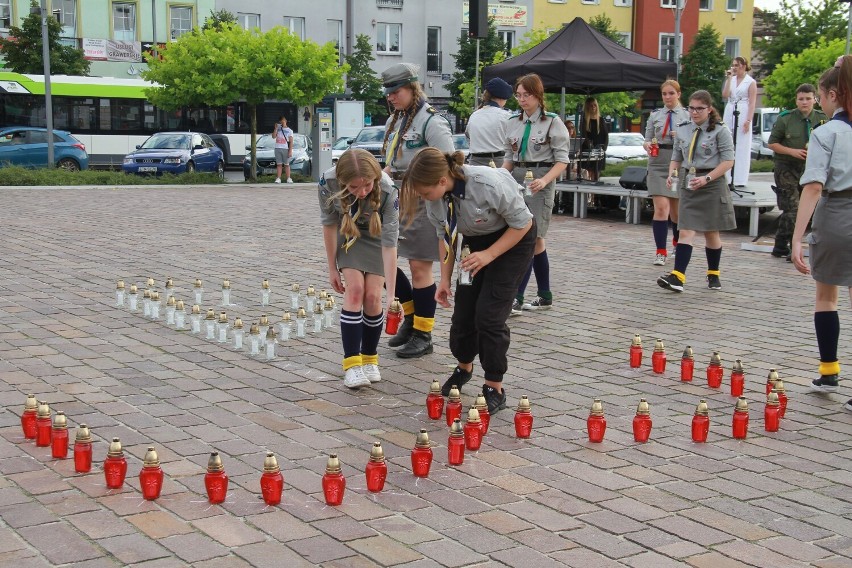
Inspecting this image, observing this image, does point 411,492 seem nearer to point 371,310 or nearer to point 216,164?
point 371,310

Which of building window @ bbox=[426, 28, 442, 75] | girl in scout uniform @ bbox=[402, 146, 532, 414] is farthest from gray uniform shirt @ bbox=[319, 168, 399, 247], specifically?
building window @ bbox=[426, 28, 442, 75]

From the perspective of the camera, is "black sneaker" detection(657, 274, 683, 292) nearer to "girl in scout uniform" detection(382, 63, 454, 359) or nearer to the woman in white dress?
"girl in scout uniform" detection(382, 63, 454, 359)

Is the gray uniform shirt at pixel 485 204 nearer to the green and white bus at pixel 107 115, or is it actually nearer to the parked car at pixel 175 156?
the parked car at pixel 175 156

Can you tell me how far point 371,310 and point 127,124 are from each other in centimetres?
3565

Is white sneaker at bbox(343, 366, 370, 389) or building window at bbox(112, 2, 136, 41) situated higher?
building window at bbox(112, 2, 136, 41)

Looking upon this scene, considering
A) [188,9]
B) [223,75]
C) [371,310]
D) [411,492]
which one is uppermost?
[188,9]

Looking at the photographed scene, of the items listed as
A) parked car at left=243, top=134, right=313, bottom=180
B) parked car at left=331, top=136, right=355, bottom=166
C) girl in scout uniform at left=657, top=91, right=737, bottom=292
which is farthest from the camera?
parked car at left=331, top=136, right=355, bottom=166

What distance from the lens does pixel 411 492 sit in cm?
517

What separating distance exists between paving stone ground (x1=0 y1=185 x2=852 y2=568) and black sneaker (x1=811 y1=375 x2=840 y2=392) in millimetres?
76

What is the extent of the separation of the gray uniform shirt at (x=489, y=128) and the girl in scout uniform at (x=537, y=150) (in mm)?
82

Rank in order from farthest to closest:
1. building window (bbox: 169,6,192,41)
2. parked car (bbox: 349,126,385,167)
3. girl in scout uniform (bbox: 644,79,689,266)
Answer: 1. building window (bbox: 169,6,192,41)
2. parked car (bbox: 349,126,385,167)
3. girl in scout uniform (bbox: 644,79,689,266)

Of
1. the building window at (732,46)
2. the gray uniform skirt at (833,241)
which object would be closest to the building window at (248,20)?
the building window at (732,46)

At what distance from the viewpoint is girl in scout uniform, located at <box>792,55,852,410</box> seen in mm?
6805

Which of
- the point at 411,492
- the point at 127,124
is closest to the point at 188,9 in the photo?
the point at 127,124
